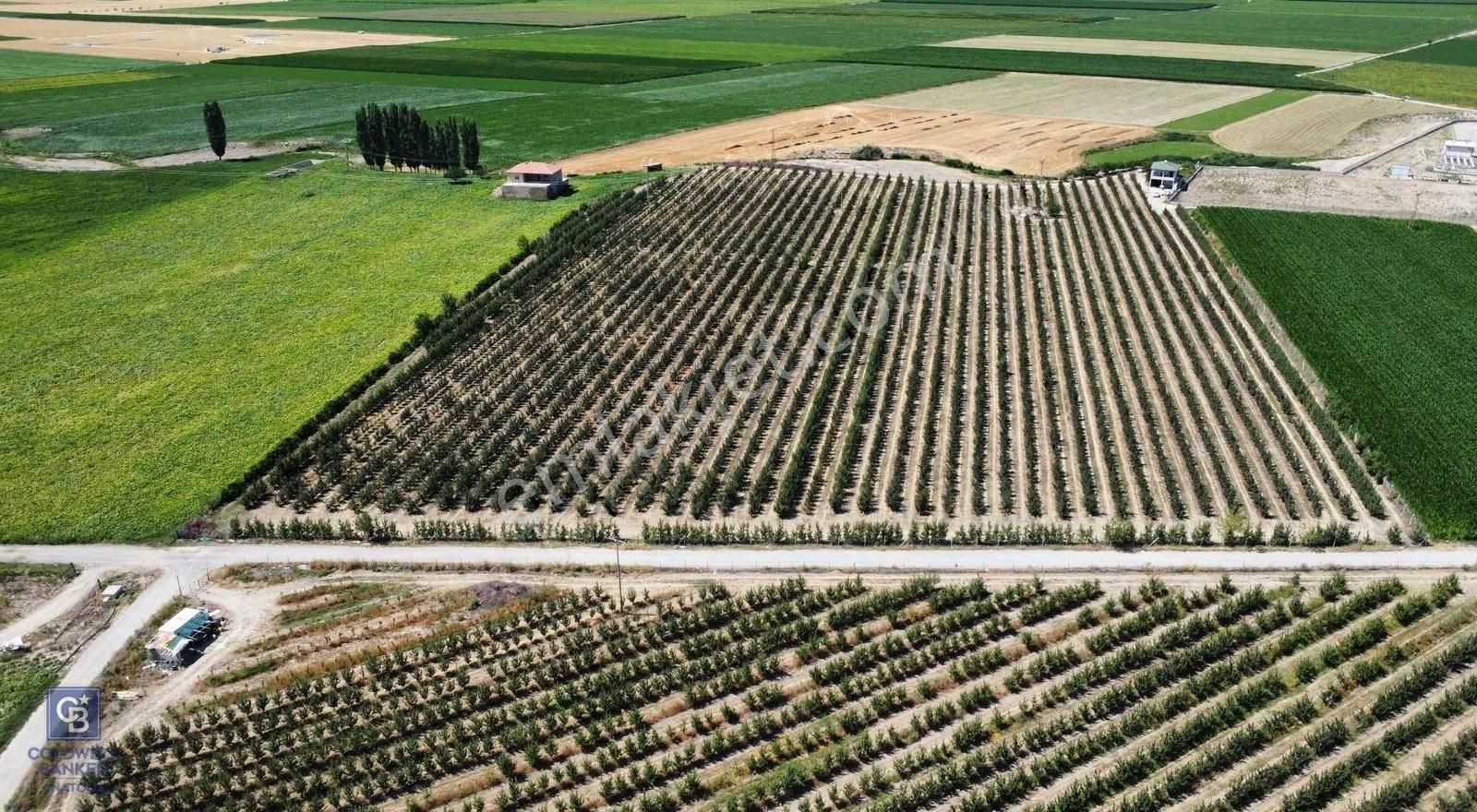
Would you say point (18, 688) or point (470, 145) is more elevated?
point (470, 145)

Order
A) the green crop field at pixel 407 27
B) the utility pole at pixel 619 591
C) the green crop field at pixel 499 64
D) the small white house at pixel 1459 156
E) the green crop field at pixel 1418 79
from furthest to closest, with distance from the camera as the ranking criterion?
the green crop field at pixel 407 27
the green crop field at pixel 499 64
the green crop field at pixel 1418 79
the small white house at pixel 1459 156
the utility pole at pixel 619 591

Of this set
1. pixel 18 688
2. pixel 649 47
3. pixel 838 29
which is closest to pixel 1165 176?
pixel 18 688

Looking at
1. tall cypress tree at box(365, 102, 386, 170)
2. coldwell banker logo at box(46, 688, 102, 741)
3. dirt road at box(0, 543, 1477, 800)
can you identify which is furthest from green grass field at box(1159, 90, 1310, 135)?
coldwell banker logo at box(46, 688, 102, 741)

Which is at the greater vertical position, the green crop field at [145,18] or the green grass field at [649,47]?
the green crop field at [145,18]

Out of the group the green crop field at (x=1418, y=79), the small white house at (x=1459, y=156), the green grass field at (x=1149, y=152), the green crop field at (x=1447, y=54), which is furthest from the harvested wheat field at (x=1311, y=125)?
the green crop field at (x=1447, y=54)

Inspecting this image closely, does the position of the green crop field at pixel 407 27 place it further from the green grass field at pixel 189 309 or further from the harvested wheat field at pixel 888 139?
the green grass field at pixel 189 309

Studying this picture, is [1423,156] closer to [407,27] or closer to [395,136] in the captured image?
[395,136]

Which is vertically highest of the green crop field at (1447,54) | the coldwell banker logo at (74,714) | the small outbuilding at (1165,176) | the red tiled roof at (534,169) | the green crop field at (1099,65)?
the green crop field at (1447,54)
